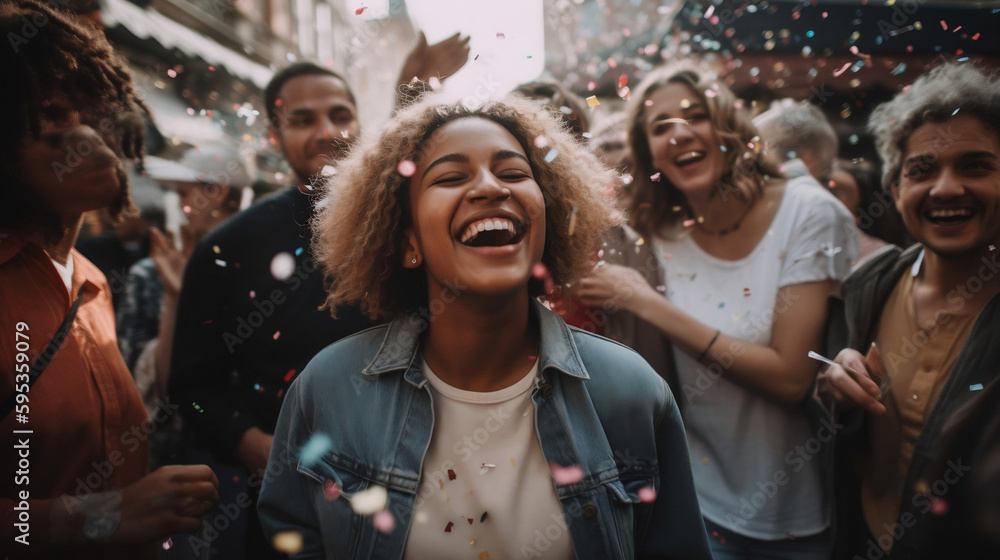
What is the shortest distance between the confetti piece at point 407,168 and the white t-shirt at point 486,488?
0.68 m

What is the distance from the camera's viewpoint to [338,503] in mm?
1581

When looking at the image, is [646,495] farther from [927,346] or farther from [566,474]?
[927,346]

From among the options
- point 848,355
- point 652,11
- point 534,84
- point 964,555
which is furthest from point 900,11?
point 652,11

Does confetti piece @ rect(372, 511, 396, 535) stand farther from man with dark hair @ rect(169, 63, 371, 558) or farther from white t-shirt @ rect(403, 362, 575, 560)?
man with dark hair @ rect(169, 63, 371, 558)

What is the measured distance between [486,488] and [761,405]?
1320 mm

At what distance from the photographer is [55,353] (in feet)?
5.61

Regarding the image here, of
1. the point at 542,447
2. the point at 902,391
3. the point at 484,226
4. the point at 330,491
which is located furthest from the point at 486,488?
the point at 902,391

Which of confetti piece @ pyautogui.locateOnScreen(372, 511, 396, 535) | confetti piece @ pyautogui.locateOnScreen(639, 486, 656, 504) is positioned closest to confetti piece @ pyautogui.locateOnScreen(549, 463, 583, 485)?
confetti piece @ pyautogui.locateOnScreen(639, 486, 656, 504)

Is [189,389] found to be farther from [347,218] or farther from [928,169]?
[928,169]

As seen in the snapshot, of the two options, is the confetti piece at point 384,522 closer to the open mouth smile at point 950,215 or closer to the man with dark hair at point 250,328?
the man with dark hair at point 250,328

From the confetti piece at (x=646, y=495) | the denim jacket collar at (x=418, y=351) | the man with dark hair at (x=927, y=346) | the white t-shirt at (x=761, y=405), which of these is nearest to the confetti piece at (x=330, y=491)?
the denim jacket collar at (x=418, y=351)

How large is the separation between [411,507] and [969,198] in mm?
2016

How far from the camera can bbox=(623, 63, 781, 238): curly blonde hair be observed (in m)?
2.50

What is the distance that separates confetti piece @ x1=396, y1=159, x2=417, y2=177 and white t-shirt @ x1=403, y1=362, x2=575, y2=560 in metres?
0.68
